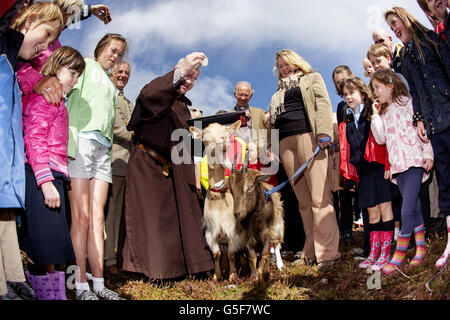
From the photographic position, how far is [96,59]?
17.3 feet

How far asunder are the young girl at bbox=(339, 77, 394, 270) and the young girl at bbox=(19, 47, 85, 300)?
387 cm

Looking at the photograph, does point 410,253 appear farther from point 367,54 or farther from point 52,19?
point 52,19

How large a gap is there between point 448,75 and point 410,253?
2.62 m

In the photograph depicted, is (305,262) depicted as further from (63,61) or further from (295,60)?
(63,61)

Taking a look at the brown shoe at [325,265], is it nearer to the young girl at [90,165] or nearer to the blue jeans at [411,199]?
the blue jeans at [411,199]

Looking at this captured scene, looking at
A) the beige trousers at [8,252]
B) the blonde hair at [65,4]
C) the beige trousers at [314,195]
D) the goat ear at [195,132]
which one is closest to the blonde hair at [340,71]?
the beige trousers at [314,195]

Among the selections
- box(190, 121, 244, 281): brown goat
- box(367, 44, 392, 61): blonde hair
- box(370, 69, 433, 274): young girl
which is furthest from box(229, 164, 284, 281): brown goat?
box(367, 44, 392, 61): blonde hair

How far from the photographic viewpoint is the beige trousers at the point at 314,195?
219 inches

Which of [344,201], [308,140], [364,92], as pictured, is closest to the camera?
[364,92]

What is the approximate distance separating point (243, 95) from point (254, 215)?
300cm

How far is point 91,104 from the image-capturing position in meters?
4.53

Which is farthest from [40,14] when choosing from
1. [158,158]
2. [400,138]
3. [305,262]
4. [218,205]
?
[305,262]
